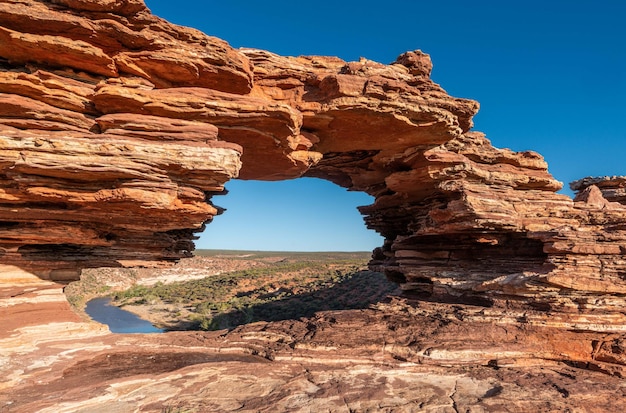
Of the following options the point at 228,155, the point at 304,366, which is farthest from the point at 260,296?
the point at 304,366

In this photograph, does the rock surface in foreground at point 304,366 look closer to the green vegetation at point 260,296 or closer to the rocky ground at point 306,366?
the rocky ground at point 306,366

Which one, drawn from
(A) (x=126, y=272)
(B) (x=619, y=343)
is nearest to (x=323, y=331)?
(B) (x=619, y=343)

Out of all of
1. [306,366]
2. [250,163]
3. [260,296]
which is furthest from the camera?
[260,296]

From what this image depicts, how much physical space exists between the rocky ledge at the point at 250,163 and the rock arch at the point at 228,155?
56 millimetres

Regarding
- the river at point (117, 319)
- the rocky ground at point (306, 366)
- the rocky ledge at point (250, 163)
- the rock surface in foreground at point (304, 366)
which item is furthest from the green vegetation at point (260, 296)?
the rock surface in foreground at point (304, 366)

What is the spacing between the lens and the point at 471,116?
16562 mm

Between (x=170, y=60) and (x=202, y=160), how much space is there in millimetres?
3364

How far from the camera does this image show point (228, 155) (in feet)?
41.9

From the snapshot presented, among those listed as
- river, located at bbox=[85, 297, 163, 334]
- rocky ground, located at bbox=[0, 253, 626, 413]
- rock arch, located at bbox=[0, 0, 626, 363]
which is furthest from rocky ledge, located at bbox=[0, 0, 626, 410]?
river, located at bbox=[85, 297, 163, 334]

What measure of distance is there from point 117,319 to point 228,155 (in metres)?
36.8

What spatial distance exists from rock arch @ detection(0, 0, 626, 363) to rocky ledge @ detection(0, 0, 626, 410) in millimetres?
56

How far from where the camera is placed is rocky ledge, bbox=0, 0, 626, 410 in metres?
11.7

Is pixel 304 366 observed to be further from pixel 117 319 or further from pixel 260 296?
pixel 260 296

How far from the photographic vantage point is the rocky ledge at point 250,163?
1170 centimetres
